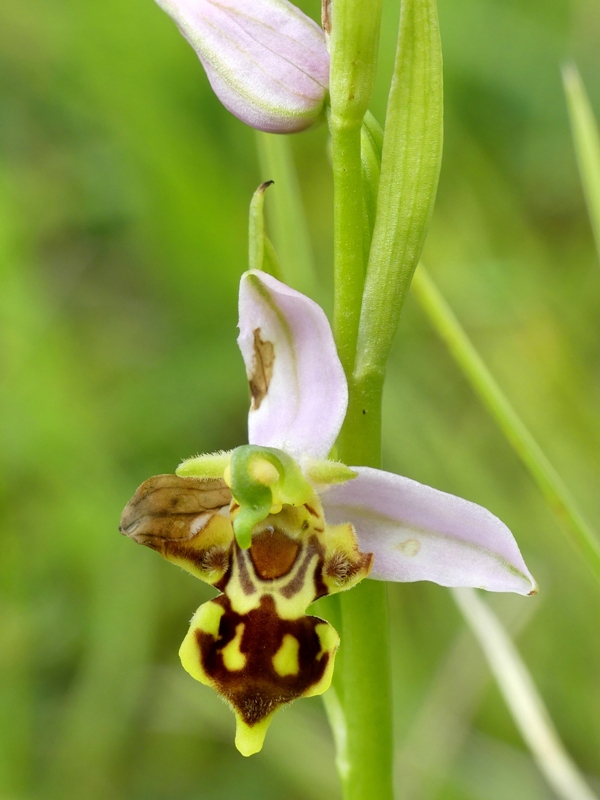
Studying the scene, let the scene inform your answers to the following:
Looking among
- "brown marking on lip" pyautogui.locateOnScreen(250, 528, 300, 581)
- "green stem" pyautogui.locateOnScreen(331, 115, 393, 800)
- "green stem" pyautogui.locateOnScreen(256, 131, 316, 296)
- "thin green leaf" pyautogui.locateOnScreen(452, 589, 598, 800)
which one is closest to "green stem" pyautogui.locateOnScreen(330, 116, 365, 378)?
"green stem" pyautogui.locateOnScreen(331, 115, 393, 800)

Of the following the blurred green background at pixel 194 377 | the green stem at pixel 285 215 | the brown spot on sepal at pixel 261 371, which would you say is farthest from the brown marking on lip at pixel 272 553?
the blurred green background at pixel 194 377

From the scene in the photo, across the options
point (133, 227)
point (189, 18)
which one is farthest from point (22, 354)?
point (189, 18)

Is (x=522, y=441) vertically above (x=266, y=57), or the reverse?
(x=266, y=57)

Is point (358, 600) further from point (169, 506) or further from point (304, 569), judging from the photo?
point (169, 506)

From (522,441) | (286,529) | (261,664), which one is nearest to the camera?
(261,664)

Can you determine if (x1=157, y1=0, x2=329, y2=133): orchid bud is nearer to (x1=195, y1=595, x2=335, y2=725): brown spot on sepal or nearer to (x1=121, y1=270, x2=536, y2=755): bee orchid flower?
(x1=121, y1=270, x2=536, y2=755): bee orchid flower

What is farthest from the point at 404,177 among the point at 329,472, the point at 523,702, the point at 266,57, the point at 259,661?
the point at 523,702
